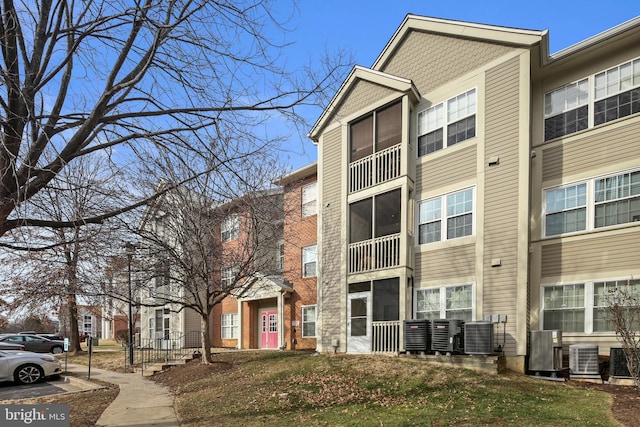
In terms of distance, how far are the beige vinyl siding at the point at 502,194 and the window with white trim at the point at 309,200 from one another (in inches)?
367

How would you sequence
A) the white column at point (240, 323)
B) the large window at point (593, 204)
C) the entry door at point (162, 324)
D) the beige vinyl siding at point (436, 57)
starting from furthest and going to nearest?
the entry door at point (162, 324)
the white column at point (240, 323)
the beige vinyl siding at point (436, 57)
the large window at point (593, 204)

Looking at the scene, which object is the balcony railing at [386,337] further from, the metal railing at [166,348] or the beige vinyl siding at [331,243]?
the metal railing at [166,348]

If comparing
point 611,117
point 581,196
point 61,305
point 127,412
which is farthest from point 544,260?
point 61,305

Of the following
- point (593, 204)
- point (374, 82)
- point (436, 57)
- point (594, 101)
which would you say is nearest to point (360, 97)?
point (374, 82)

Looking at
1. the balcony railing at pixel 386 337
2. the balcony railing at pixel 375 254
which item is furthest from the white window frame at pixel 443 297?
the balcony railing at pixel 375 254

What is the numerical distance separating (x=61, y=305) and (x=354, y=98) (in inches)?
719

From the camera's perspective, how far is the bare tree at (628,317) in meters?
9.71

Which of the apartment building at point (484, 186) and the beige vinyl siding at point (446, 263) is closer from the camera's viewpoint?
the apartment building at point (484, 186)

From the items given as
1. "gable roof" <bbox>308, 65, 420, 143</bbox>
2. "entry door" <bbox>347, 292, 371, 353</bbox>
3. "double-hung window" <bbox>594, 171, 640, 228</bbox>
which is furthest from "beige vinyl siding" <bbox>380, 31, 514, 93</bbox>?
"entry door" <bbox>347, 292, 371, 353</bbox>

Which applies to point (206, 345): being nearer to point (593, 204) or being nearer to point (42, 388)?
point (42, 388)

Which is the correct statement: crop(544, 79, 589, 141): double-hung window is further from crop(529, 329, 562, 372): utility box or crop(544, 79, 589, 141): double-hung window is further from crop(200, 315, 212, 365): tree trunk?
crop(200, 315, 212, 365): tree trunk

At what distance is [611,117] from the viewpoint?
39.8 ft

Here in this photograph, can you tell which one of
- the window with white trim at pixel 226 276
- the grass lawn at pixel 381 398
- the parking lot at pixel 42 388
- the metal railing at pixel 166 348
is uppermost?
the window with white trim at pixel 226 276

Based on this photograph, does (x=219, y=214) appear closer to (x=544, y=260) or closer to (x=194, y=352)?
(x=194, y=352)
